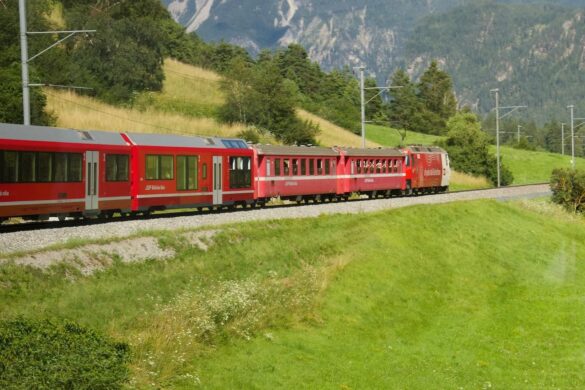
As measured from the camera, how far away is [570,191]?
A: 64.5m

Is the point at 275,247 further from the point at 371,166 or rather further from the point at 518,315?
the point at 371,166

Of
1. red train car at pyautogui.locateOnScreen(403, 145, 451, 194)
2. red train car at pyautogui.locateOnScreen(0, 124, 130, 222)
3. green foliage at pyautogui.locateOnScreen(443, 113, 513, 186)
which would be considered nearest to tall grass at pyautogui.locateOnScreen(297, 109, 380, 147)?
green foliage at pyautogui.locateOnScreen(443, 113, 513, 186)

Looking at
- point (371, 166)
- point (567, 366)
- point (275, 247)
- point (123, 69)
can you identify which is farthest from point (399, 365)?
point (123, 69)

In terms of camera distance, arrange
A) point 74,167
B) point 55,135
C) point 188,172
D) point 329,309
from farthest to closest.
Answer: point 188,172, point 74,167, point 55,135, point 329,309

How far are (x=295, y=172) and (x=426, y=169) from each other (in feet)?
66.2

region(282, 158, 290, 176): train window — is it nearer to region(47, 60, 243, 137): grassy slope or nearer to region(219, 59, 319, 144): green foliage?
region(47, 60, 243, 137): grassy slope

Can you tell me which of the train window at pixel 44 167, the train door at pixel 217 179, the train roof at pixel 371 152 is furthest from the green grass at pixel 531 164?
the train window at pixel 44 167

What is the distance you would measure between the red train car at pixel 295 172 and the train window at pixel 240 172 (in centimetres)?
94

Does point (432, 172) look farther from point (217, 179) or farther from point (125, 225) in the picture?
point (125, 225)

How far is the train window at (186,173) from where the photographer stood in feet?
115

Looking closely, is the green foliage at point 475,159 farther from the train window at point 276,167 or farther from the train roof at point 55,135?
the train roof at point 55,135

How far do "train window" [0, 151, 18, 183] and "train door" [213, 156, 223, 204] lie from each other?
39.1 ft

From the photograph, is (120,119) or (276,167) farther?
(120,119)

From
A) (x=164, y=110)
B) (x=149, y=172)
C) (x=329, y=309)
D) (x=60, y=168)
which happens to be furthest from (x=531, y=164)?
(x=329, y=309)
